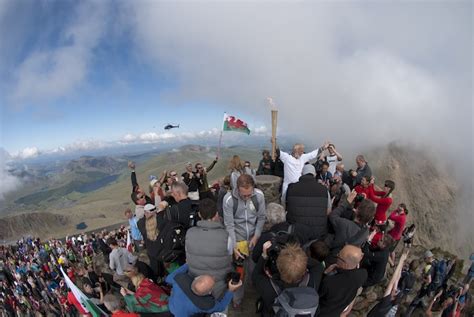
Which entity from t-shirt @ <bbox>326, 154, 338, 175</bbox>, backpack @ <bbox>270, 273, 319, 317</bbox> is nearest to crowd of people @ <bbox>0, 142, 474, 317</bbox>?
Result: backpack @ <bbox>270, 273, 319, 317</bbox>

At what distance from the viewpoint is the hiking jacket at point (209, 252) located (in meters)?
3.83

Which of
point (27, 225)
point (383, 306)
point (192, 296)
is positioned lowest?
point (27, 225)

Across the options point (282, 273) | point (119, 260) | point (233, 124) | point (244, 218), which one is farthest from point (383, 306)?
point (233, 124)

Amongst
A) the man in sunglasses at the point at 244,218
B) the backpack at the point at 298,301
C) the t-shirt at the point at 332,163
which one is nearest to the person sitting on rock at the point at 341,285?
the backpack at the point at 298,301

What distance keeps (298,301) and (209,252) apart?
4.93 ft

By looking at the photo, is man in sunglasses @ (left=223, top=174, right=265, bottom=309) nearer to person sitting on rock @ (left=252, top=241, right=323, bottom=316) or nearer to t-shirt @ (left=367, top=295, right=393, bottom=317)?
person sitting on rock @ (left=252, top=241, right=323, bottom=316)

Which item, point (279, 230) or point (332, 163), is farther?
point (332, 163)

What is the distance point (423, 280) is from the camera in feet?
23.3

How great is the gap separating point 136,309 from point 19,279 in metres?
20.1

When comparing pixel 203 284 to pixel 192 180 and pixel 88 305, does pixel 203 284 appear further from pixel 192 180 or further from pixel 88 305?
pixel 192 180

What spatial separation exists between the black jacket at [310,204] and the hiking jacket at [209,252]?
5.71 feet

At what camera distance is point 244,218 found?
473cm

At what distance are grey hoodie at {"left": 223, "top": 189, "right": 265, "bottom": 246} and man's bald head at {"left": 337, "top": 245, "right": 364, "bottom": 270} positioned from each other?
1660 millimetres

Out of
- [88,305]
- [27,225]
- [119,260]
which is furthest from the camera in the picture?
[27,225]
